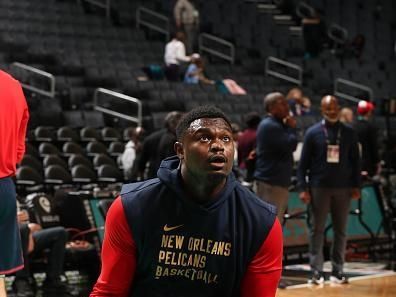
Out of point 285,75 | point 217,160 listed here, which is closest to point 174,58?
point 285,75

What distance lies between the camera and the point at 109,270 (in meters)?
3.02

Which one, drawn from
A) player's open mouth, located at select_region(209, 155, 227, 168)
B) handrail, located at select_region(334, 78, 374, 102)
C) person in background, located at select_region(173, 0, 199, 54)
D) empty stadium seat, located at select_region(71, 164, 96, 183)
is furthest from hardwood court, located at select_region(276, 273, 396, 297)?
person in background, located at select_region(173, 0, 199, 54)

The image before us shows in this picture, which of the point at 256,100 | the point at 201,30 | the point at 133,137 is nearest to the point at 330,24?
the point at 201,30

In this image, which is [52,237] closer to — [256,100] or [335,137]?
[335,137]

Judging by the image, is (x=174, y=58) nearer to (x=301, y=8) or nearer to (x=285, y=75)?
(x=285, y=75)

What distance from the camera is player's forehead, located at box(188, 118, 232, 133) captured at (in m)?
2.95

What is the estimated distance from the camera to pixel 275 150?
8.10m

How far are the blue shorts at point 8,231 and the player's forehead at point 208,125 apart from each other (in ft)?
5.80

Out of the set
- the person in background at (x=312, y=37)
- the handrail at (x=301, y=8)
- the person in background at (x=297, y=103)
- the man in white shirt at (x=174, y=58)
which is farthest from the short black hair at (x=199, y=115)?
the handrail at (x=301, y=8)

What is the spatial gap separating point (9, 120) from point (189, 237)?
1.79 metres

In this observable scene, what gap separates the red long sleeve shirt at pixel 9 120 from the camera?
448 centimetres

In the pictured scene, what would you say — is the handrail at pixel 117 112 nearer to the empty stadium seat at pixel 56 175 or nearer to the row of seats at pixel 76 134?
the row of seats at pixel 76 134

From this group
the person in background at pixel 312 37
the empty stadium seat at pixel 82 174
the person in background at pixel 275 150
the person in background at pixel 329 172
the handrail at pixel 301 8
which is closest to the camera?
the person in background at pixel 275 150

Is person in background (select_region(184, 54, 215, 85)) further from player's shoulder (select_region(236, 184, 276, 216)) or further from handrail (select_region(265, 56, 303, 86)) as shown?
player's shoulder (select_region(236, 184, 276, 216))
